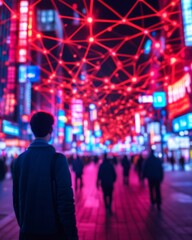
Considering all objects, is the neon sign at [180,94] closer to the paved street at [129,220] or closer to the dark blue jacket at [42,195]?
the paved street at [129,220]

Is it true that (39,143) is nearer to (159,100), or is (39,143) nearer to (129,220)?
(129,220)

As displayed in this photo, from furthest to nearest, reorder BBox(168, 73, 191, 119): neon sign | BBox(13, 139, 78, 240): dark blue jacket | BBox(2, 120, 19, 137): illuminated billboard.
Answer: BBox(2, 120, 19, 137): illuminated billboard → BBox(168, 73, 191, 119): neon sign → BBox(13, 139, 78, 240): dark blue jacket

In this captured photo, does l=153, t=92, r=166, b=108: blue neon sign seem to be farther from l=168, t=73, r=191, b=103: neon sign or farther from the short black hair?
the short black hair

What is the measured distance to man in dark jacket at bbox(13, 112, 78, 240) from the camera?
7.42ft

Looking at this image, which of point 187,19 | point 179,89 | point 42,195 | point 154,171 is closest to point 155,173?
point 154,171

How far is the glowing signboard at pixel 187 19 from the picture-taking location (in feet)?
37.7

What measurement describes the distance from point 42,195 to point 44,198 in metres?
0.03

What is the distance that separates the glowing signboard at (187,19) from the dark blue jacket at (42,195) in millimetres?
10280

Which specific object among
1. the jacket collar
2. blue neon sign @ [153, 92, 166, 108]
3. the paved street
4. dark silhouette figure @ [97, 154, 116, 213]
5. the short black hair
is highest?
blue neon sign @ [153, 92, 166, 108]

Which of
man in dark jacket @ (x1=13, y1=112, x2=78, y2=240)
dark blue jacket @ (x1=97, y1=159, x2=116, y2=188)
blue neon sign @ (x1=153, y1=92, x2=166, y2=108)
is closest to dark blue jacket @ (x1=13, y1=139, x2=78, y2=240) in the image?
man in dark jacket @ (x1=13, y1=112, x2=78, y2=240)

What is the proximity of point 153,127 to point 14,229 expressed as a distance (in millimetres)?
46129

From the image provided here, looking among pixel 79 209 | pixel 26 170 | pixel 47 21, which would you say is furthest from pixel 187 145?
pixel 47 21

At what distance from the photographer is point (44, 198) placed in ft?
7.60

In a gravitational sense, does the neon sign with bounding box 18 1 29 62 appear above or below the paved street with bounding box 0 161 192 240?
above
